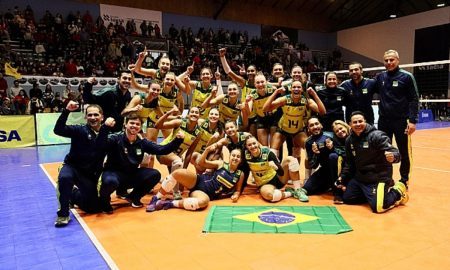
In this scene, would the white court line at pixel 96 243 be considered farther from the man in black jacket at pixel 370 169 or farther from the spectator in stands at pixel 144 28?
the spectator in stands at pixel 144 28

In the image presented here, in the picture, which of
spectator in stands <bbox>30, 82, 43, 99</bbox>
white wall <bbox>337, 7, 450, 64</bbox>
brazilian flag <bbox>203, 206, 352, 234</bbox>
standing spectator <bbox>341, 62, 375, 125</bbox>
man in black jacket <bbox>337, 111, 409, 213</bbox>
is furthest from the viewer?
white wall <bbox>337, 7, 450, 64</bbox>

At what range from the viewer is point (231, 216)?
4.28 meters

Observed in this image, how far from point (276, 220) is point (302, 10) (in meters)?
26.5

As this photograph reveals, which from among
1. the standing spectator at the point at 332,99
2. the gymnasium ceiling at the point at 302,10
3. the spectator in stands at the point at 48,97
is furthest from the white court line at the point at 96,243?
the gymnasium ceiling at the point at 302,10

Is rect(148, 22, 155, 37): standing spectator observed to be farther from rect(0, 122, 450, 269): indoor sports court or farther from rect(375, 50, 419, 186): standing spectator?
rect(375, 50, 419, 186): standing spectator

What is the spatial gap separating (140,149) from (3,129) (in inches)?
330

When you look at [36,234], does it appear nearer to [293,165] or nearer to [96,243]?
[96,243]

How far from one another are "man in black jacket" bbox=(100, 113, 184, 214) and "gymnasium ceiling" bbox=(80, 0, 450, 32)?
1823cm

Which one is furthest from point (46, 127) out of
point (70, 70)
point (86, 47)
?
point (86, 47)

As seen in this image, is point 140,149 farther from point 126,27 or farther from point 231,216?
point 126,27

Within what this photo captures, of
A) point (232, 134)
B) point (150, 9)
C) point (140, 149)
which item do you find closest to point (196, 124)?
point (232, 134)

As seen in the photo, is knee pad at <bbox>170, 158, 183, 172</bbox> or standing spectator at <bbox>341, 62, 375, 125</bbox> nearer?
knee pad at <bbox>170, 158, 183, 172</bbox>

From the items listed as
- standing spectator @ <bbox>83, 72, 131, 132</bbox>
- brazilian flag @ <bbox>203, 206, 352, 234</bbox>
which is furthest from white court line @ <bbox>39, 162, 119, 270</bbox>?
standing spectator @ <bbox>83, 72, 131, 132</bbox>

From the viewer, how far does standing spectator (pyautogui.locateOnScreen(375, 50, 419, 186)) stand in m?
5.11
